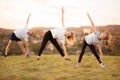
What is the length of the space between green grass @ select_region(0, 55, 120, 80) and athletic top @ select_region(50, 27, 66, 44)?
27 cm

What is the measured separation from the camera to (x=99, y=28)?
436 cm

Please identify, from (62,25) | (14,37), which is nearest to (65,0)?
(62,25)

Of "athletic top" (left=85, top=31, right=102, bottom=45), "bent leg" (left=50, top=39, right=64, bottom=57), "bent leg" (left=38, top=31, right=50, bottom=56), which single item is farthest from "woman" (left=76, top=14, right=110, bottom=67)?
"bent leg" (left=38, top=31, right=50, bottom=56)

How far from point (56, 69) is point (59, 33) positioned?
0.53 m

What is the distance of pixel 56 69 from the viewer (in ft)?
14.4

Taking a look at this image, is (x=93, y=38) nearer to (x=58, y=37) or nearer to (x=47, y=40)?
(x=58, y=37)

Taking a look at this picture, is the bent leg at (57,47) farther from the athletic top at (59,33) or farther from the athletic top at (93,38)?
the athletic top at (93,38)

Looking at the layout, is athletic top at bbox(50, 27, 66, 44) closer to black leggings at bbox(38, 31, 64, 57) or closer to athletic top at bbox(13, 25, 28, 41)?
black leggings at bbox(38, 31, 64, 57)

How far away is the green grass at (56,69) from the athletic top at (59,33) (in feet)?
0.89

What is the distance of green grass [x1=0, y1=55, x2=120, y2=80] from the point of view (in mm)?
4242

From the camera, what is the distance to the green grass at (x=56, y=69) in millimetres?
4242

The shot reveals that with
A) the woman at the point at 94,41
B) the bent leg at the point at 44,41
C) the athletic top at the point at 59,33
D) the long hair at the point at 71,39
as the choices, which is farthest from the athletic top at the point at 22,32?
the woman at the point at 94,41

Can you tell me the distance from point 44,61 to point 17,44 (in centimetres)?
51

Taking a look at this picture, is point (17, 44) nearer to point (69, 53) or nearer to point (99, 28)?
point (69, 53)
